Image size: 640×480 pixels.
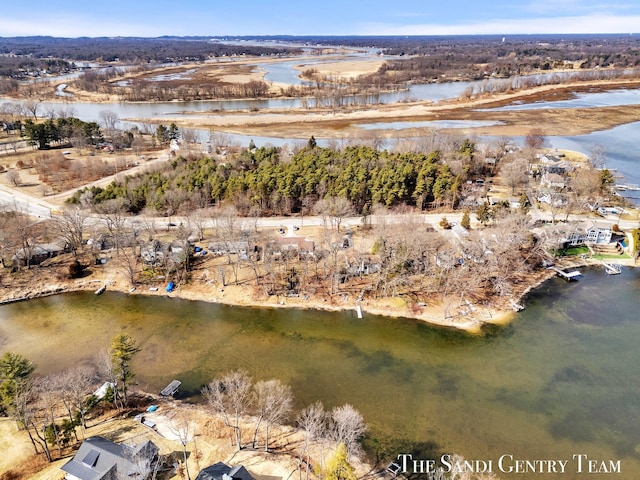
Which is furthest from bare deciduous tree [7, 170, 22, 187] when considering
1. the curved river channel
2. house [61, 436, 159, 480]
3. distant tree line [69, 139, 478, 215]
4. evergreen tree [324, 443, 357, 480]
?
evergreen tree [324, 443, 357, 480]

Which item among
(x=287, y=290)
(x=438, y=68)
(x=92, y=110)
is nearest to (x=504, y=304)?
(x=287, y=290)

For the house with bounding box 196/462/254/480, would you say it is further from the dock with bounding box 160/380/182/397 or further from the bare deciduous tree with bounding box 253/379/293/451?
the dock with bounding box 160/380/182/397

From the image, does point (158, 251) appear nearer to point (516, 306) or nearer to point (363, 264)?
point (363, 264)

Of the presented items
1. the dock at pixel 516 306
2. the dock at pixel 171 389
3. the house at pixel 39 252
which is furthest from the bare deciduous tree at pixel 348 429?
the house at pixel 39 252

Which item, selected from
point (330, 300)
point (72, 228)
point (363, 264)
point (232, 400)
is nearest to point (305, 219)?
point (363, 264)

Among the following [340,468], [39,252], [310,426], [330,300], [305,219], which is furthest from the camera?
[305,219]

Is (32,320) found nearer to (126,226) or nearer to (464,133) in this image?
(126,226)
